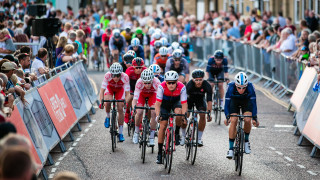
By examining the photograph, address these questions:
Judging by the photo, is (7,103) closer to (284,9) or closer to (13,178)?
(13,178)

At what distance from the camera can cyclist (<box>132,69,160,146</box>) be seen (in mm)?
13031

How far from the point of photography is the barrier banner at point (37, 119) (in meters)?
11.1

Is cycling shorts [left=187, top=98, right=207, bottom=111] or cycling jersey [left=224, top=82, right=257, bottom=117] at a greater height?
cycling jersey [left=224, top=82, right=257, bottom=117]

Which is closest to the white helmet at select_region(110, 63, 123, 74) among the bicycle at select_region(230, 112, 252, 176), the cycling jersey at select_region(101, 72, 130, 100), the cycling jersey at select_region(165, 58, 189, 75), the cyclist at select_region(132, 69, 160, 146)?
the cycling jersey at select_region(101, 72, 130, 100)

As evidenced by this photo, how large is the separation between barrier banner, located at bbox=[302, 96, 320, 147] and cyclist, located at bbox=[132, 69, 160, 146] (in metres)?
2.93

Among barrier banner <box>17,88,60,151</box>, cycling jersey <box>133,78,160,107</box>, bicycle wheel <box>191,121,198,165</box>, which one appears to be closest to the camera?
barrier banner <box>17,88,60,151</box>

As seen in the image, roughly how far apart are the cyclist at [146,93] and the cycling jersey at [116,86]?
23.9 inches

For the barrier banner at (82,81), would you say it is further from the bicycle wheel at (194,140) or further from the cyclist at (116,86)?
the bicycle wheel at (194,140)

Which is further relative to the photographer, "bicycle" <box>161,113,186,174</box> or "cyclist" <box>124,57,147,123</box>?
"cyclist" <box>124,57,147,123</box>

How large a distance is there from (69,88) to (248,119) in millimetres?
5304

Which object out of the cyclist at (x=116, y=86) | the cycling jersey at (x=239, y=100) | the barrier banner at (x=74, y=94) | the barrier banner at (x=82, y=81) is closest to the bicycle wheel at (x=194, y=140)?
the cycling jersey at (x=239, y=100)

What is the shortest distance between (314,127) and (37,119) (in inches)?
202

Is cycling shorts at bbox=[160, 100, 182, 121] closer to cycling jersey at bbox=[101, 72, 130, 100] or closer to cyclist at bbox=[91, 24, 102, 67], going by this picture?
cycling jersey at bbox=[101, 72, 130, 100]

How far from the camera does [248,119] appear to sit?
12219 millimetres
